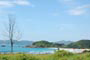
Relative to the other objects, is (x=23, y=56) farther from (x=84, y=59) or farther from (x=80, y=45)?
(x=80, y=45)

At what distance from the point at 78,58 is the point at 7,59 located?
4367 millimetres

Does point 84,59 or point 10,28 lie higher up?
point 10,28

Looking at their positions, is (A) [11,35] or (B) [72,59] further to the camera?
(A) [11,35]

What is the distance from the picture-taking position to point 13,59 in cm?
1184

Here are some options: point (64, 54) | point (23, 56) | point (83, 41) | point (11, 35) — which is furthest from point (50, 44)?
point (23, 56)

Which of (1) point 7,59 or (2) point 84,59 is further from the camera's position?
(2) point 84,59

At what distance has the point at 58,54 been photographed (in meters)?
16.1

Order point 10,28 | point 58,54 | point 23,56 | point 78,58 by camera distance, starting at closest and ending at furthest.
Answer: point 23,56 → point 78,58 → point 58,54 → point 10,28

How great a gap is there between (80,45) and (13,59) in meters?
33.6

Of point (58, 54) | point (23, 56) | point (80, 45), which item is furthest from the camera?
point (80, 45)

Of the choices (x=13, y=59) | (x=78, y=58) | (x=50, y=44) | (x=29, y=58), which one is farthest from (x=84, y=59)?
(x=50, y=44)

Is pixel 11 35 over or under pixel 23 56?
over

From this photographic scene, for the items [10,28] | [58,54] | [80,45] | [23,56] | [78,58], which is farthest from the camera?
[80,45]

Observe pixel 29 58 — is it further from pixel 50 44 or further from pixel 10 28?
pixel 50 44
